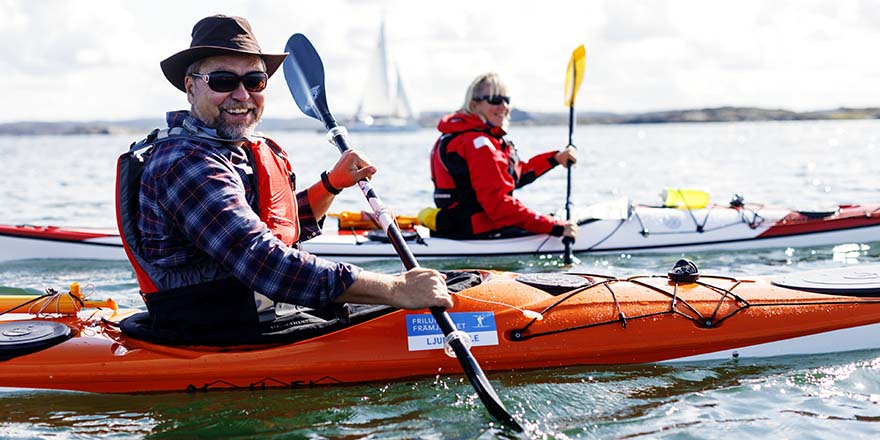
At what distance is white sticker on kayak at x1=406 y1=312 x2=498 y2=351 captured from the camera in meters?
3.99

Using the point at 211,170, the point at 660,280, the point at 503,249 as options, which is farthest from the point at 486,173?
the point at 211,170

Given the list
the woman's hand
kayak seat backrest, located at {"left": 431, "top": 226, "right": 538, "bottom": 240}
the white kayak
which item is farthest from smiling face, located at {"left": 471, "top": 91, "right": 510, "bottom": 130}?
the white kayak

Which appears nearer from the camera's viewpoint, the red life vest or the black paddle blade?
the red life vest

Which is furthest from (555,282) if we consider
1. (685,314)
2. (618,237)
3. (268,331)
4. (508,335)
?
(618,237)

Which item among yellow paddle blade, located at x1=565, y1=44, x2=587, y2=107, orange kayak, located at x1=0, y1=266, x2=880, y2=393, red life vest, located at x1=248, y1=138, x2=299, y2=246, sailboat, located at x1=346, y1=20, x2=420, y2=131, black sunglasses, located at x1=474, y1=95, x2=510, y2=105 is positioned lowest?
orange kayak, located at x1=0, y1=266, x2=880, y2=393

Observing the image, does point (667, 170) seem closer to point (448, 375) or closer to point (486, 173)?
point (486, 173)

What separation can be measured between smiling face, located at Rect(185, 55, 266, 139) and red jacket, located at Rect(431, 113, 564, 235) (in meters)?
3.63

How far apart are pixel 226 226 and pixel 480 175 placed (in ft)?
13.2

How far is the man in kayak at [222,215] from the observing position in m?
3.29

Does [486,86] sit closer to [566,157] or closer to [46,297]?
[566,157]

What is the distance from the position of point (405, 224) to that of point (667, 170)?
55.1ft

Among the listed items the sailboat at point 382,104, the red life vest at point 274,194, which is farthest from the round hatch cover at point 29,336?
the sailboat at point 382,104

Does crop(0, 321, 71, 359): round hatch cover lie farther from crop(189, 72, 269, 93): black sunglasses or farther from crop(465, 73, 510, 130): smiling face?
crop(465, 73, 510, 130): smiling face

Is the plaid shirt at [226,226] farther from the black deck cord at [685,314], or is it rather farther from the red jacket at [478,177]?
the red jacket at [478,177]
